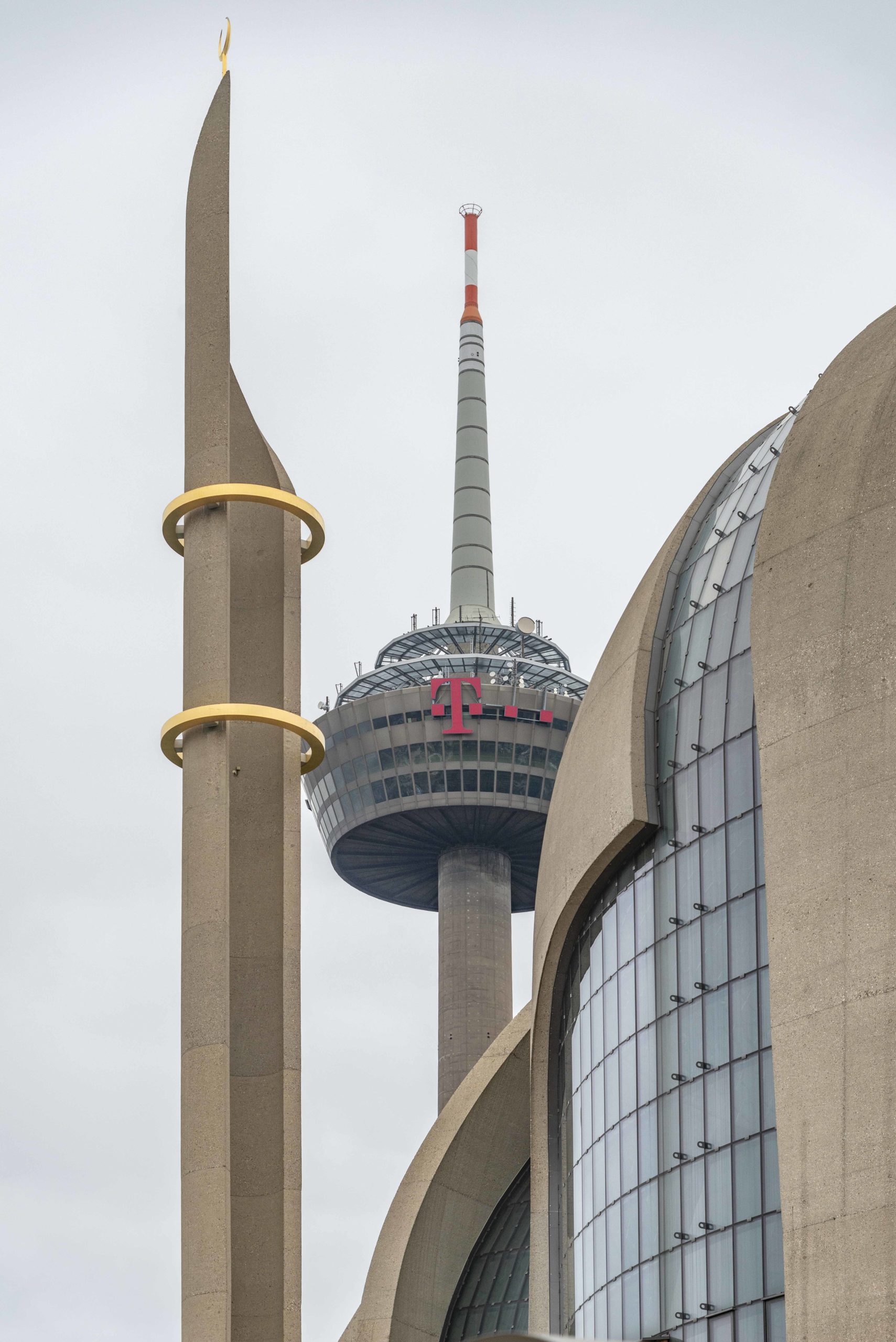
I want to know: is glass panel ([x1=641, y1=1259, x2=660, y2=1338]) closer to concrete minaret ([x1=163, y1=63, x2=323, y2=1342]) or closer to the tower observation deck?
concrete minaret ([x1=163, y1=63, x2=323, y2=1342])

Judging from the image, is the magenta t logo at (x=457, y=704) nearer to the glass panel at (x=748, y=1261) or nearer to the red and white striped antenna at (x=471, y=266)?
the red and white striped antenna at (x=471, y=266)

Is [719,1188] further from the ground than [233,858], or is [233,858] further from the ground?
[233,858]

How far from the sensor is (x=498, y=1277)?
155ft

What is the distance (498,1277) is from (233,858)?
20265mm

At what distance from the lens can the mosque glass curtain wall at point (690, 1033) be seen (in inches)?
1266

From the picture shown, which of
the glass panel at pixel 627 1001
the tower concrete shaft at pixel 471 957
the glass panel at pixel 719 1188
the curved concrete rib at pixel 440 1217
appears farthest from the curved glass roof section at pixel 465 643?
the glass panel at pixel 719 1188

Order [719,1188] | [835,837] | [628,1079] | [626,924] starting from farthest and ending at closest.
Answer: [626,924], [628,1079], [719,1188], [835,837]

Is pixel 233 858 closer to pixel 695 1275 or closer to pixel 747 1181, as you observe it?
pixel 747 1181

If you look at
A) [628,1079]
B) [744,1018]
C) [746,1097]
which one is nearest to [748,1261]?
[746,1097]

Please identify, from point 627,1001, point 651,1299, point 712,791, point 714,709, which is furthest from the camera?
point 627,1001

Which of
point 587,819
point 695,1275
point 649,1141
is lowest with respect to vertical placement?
point 695,1275

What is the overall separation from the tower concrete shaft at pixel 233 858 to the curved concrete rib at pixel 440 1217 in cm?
1717

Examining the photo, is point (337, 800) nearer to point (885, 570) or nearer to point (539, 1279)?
point (539, 1279)

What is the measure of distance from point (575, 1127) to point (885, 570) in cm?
1412
